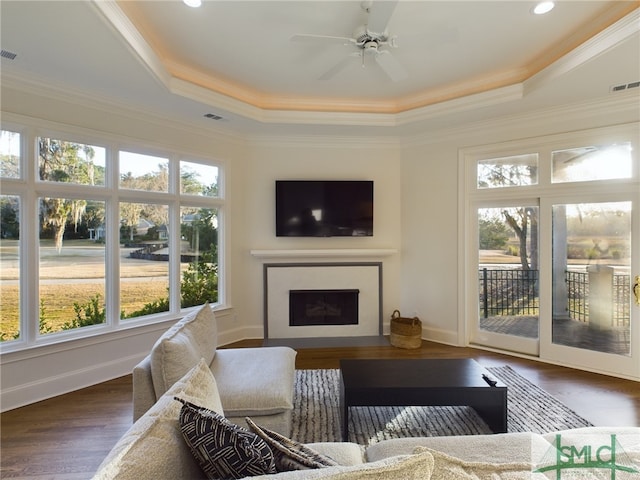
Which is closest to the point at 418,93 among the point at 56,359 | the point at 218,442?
the point at 218,442

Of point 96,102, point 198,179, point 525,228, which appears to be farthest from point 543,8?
point 96,102

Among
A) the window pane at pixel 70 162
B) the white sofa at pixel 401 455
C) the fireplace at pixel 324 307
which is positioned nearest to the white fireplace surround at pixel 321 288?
the fireplace at pixel 324 307

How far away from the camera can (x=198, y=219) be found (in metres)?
4.27

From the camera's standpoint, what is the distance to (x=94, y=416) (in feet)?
8.64

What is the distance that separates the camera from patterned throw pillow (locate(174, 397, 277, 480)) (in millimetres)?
956

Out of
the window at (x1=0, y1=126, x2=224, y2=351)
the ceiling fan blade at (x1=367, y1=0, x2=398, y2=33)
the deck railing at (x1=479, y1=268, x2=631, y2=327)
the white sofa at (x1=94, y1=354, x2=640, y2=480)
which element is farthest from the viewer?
the deck railing at (x1=479, y1=268, x2=631, y2=327)

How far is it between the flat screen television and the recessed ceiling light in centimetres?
254

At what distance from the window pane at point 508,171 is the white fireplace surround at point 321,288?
1.80 m

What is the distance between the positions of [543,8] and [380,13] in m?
1.27

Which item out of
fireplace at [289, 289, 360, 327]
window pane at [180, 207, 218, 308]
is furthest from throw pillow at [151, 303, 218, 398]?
fireplace at [289, 289, 360, 327]

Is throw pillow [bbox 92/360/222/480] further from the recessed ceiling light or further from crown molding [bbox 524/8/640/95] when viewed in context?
crown molding [bbox 524/8/640/95]

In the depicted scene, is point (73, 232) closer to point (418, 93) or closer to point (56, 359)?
point (56, 359)

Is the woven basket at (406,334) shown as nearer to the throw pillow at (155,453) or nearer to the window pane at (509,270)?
the window pane at (509,270)

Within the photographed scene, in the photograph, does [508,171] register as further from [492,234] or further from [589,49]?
[589,49]
